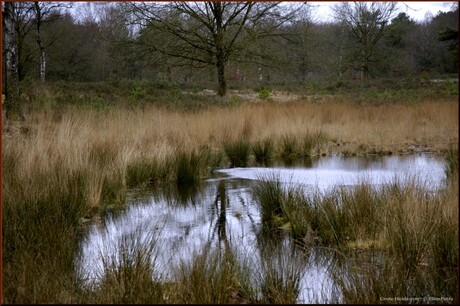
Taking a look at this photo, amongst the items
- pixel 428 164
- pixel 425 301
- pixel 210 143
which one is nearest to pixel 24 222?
pixel 425 301

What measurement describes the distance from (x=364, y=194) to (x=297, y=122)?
7.30 meters

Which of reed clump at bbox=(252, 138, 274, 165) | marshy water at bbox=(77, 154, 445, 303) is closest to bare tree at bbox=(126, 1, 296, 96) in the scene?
reed clump at bbox=(252, 138, 274, 165)

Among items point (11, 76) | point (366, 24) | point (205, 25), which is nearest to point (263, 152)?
point (11, 76)

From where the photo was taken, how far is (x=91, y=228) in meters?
4.66

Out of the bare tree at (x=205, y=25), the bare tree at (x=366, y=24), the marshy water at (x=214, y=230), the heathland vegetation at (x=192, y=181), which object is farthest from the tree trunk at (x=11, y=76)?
the bare tree at (x=366, y=24)

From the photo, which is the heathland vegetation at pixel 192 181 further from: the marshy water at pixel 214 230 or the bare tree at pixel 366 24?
the bare tree at pixel 366 24

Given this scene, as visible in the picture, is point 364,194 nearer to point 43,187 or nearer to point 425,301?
point 425,301

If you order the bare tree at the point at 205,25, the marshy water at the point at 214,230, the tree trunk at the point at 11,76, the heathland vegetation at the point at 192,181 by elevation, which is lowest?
the marshy water at the point at 214,230

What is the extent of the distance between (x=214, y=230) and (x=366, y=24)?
31229 mm

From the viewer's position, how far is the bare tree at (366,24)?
2972 cm

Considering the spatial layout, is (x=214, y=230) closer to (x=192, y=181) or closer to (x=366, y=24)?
(x=192, y=181)

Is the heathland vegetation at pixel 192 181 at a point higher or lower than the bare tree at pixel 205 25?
lower

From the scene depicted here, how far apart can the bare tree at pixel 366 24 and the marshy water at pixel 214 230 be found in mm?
23713

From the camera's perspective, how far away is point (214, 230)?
4.56 meters
